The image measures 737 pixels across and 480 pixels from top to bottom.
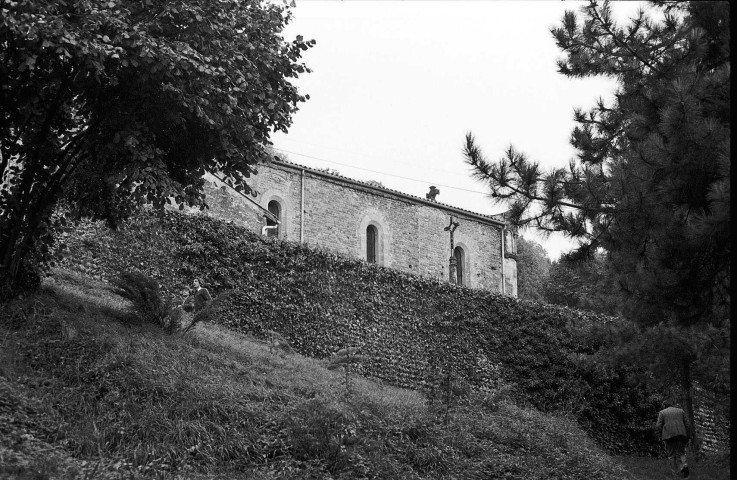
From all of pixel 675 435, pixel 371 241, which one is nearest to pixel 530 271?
pixel 371 241

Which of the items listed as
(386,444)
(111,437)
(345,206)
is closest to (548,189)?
(386,444)

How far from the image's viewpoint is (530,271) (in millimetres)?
49906

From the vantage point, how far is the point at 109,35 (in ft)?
35.5

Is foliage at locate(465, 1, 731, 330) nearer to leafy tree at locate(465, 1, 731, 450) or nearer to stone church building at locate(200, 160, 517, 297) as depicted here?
leafy tree at locate(465, 1, 731, 450)

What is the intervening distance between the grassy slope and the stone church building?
11.5 metres

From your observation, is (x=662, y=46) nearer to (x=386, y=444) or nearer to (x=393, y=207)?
(x=386, y=444)

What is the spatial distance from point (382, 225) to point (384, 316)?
9.18 metres

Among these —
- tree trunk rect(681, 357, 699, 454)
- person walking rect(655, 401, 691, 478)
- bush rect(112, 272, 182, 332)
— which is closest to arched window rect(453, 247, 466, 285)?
tree trunk rect(681, 357, 699, 454)

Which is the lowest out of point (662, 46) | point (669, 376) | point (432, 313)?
point (669, 376)

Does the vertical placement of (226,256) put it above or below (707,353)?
above

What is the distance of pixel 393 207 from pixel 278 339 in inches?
521

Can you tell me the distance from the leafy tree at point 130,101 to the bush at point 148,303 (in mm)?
1236

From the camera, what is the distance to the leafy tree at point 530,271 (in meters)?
44.8

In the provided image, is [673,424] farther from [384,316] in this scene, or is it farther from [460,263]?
[460,263]
